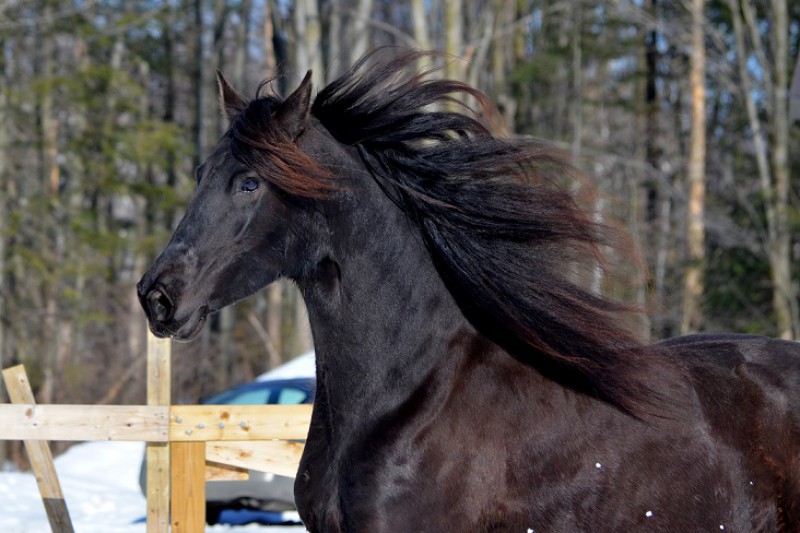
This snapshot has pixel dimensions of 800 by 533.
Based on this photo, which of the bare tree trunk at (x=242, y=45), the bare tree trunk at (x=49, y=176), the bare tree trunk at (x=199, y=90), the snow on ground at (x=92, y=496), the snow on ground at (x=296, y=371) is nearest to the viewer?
the snow on ground at (x=92, y=496)

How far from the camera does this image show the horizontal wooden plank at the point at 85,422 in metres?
5.39

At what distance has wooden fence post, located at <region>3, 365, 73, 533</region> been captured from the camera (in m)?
5.45

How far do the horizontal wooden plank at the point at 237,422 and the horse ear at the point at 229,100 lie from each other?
2.36 metres

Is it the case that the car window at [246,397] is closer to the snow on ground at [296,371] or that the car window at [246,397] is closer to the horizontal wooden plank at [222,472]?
the snow on ground at [296,371]

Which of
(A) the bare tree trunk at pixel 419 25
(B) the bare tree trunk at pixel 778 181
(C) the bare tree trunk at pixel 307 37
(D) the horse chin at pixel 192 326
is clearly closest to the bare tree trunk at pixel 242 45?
(C) the bare tree trunk at pixel 307 37

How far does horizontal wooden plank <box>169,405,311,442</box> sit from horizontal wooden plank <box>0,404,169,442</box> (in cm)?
10

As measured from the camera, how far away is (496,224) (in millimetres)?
3451

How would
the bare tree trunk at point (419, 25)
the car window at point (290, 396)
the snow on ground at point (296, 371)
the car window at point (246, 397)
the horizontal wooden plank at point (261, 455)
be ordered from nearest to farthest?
the horizontal wooden plank at point (261, 455)
the car window at point (290, 396)
the car window at point (246, 397)
the snow on ground at point (296, 371)
the bare tree trunk at point (419, 25)

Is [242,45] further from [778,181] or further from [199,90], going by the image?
[778,181]

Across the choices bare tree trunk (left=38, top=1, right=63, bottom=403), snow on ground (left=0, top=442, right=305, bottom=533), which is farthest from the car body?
bare tree trunk (left=38, top=1, right=63, bottom=403)

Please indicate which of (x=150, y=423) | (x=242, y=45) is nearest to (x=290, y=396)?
(x=150, y=423)

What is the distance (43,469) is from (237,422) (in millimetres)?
1157

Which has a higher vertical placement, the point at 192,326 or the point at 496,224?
the point at 496,224

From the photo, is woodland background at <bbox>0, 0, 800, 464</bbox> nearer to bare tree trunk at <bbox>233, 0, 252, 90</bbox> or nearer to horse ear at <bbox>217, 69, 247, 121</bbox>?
bare tree trunk at <bbox>233, 0, 252, 90</bbox>
